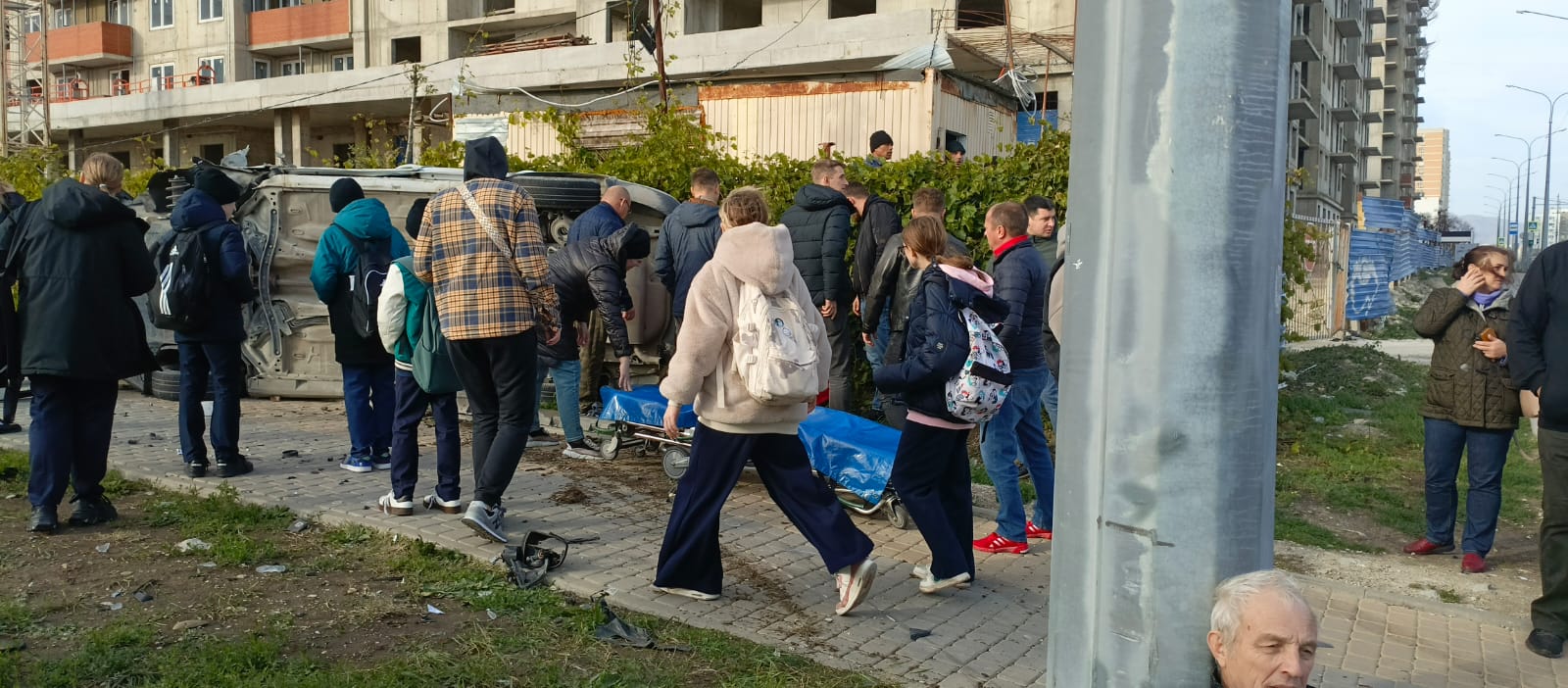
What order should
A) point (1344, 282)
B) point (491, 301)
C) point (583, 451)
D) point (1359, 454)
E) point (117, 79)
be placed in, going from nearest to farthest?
point (491, 301), point (583, 451), point (1359, 454), point (1344, 282), point (117, 79)

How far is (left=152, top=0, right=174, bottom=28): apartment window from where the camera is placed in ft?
170

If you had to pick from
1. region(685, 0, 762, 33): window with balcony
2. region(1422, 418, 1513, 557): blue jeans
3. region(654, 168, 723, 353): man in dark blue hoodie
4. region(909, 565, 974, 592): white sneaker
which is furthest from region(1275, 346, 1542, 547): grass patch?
region(685, 0, 762, 33): window with balcony

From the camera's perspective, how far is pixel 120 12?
5416 centimetres

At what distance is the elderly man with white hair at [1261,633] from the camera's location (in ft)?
8.20

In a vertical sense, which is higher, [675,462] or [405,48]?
[405,48]

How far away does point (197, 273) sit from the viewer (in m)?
7.24

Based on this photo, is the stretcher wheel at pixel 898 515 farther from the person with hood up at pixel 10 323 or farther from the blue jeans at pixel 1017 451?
the person with hood up at pixel 10 323

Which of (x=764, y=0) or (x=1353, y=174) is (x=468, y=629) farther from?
(x=1353, y=174)

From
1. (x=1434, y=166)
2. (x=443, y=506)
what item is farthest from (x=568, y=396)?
(x=1434, y=166)

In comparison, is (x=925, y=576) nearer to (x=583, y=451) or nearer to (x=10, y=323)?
(x=583, y=451)

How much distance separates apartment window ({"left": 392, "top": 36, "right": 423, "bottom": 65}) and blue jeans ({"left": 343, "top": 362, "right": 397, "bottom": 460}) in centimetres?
4067

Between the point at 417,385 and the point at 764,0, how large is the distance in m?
31.1

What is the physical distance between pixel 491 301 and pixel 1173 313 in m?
4.04

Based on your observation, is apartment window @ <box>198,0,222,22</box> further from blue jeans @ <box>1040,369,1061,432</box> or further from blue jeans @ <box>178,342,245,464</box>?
blue jeans @ <box>1040,369,1061,432</box>
